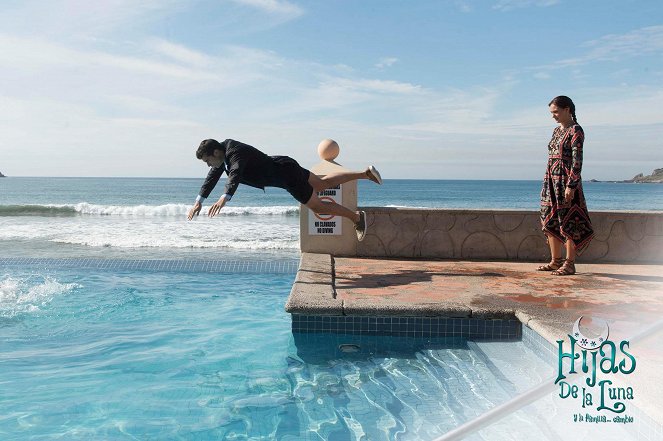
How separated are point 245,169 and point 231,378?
1979 mm

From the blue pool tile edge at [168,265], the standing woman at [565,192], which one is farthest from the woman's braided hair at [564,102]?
the blue pool tile edge at [168,265]

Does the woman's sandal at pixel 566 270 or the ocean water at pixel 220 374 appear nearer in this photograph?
the ocean water at pixel 220 374

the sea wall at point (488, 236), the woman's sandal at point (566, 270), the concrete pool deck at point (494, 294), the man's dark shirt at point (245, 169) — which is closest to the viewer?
the concrete pool deck at point (494, 294)

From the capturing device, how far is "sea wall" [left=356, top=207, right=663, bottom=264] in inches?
293

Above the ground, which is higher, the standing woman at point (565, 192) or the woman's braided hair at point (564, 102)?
the woman's braided hair at point (564, 102)

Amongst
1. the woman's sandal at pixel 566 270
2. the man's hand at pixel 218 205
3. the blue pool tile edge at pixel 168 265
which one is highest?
the man's hand at pixel 218 205

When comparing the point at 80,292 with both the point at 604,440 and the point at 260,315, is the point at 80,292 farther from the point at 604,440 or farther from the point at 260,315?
the point at 604,440

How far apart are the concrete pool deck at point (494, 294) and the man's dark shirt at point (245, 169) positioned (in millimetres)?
1056

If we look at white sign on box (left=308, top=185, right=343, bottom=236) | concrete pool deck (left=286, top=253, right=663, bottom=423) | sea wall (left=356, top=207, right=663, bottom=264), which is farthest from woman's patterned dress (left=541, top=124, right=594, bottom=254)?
white sign on box (left=308, top=185, right=343, bottom=236)

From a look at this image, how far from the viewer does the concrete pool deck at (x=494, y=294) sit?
171 inches

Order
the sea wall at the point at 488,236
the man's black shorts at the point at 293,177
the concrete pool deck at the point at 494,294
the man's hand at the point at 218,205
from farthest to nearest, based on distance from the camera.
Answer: the sea wall at the point at 488,236 < the man's black shorts at the point at 293,177 < the man's hand at the point at 218,205 < the concrete pool deck at the point at 494,294

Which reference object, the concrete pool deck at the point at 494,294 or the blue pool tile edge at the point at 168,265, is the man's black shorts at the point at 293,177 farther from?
the blue pool tile edge at the point at 168,265

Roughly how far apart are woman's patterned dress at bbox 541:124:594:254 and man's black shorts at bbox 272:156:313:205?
264 cm

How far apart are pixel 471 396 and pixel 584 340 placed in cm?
87
